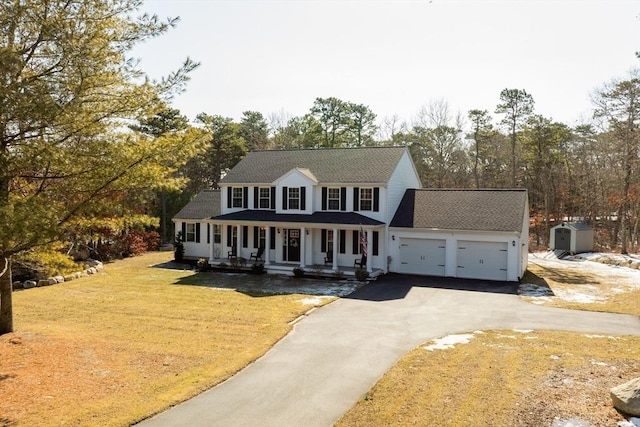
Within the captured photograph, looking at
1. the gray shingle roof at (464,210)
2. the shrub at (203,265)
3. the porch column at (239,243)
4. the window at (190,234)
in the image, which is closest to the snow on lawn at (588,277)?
the gray shingle roof at (464,210)

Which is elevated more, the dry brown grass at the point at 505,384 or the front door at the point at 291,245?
the front door at the point at 291,245

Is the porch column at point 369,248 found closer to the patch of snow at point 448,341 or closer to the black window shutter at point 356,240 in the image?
the black window shutter at point 356,240

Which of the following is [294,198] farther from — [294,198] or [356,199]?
[356,199]

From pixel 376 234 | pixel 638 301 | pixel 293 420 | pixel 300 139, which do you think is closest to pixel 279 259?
pixel 376 234

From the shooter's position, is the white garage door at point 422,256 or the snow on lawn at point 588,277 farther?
the white garage door at point 422,256

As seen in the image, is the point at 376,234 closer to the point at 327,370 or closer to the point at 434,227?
the point at 434,227

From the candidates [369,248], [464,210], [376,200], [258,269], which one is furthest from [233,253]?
[464,210]
